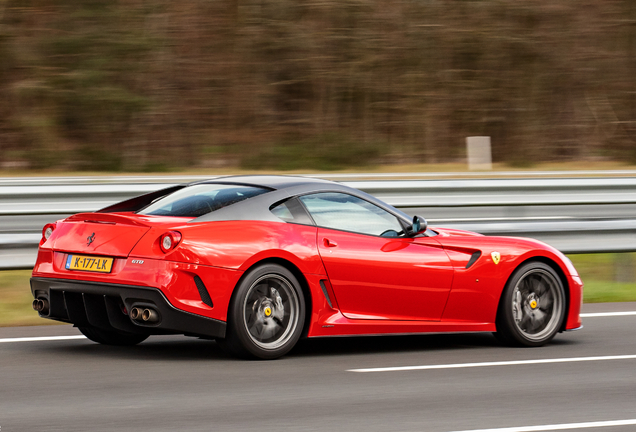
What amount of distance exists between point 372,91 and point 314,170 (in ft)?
10.3

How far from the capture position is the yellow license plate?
625cm

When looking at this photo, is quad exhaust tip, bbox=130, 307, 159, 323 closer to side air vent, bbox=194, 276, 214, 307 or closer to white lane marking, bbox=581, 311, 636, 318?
side air vent, bbox=194, 276, 214, 307

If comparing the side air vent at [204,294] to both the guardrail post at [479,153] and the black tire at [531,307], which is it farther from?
the guardrail post at [479,153]

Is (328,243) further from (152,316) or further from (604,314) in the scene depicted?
(604,314)

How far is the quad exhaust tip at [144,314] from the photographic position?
6.11m

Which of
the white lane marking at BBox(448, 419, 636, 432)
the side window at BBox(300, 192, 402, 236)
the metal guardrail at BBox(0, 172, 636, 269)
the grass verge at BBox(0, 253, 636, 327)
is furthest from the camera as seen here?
the metal guardrail at BBox(0, 172, 636, 269)

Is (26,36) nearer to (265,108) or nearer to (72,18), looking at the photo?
(72,18)

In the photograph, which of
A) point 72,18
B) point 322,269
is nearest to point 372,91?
point 72,18

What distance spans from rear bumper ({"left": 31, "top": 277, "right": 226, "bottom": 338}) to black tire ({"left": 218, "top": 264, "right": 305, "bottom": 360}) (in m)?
0.15

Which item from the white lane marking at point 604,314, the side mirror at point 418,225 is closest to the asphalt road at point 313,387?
the side mirror at point 418,225

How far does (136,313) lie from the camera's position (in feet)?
20.1

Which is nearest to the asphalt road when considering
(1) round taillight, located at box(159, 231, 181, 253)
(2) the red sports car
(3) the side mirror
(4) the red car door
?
(2) the red sports car

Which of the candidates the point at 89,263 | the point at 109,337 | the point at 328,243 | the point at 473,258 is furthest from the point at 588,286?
the point at 89,263

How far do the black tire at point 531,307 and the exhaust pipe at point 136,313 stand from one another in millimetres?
2871
